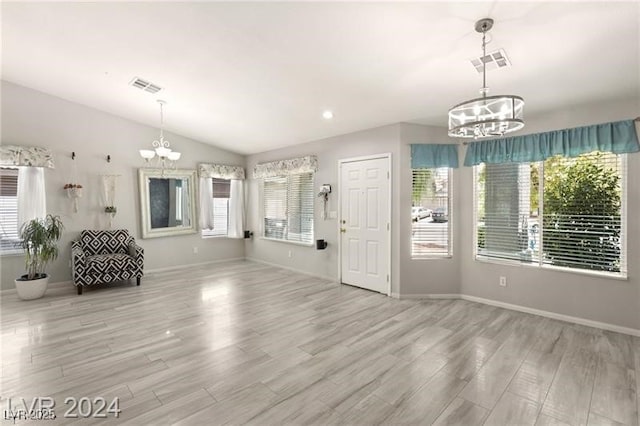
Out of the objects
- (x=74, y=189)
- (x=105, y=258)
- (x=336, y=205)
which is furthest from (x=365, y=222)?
(x=74, y=189)

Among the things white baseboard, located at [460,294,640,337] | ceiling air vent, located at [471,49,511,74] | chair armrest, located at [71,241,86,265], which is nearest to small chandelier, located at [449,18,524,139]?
ceiling air vent, located at [471,49,511,74]

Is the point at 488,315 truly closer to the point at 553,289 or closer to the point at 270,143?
the point at 553,289

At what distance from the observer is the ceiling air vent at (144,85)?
4.00 meters

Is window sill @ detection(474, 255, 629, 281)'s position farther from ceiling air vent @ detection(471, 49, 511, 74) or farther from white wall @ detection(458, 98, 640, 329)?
ceiling air vent @ detection(471, 49, 511, 74)

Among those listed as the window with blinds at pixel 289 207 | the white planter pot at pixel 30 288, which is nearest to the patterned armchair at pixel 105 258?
the white planter pot at pixel 30 288

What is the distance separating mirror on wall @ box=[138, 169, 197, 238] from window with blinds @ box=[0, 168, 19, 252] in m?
1.71

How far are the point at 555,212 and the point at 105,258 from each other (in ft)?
21.1

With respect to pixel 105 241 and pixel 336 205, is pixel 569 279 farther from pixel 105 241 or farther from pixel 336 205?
pixel 105 241

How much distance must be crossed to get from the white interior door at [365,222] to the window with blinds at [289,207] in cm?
89

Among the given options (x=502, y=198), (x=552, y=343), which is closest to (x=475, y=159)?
(x=502, y=198)

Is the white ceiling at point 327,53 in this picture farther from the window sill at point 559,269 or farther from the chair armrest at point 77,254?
the chair armrest at point 77,254

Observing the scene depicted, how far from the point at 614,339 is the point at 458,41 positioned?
336 cm

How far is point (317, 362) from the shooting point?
2.67 metres

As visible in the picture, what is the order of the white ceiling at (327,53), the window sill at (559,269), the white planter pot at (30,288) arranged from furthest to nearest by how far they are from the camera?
the white planter pot at (30,288)
the window sill at (559,269)
the white ceiling at (327,53)
